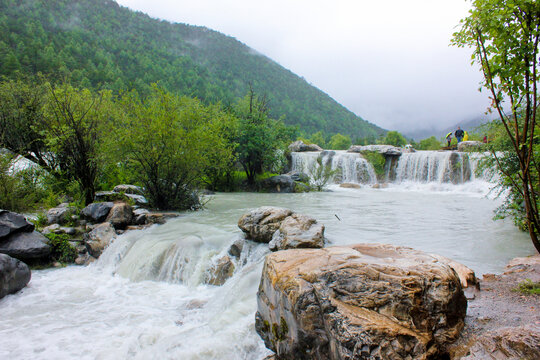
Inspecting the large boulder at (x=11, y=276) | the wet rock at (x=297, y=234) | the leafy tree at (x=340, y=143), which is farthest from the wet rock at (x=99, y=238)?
the leafy tree at (x=340, y=143)

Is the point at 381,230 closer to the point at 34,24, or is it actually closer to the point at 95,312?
the point at 95,312

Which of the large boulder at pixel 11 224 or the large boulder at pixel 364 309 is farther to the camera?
the large boulder at pixel 11 224

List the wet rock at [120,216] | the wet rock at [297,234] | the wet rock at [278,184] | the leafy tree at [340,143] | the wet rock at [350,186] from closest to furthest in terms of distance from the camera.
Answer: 1. the wet rock at [297,234]
2. the wet rock at [120,216]
3. the wet rock at [278,184]
4. the wet rock at [350,186]
5. the leafy tree at [340,143]

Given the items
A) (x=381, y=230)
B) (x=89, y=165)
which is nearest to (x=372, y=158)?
(x=381, y=230)

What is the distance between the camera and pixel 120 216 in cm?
901

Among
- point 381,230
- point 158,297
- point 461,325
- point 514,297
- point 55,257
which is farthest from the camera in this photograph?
point 381,230

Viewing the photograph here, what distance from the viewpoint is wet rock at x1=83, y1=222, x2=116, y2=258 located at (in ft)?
25.8

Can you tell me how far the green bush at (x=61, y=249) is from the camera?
301 inches

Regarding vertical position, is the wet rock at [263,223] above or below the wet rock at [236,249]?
above

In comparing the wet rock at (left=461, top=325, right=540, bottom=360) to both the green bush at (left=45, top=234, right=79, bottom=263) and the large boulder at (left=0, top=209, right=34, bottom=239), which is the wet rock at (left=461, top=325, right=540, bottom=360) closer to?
the green bush at (left=45, top=234, right=79, bottom=263)

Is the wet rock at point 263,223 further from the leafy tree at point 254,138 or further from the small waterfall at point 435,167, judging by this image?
the small waterfall at point 435,167

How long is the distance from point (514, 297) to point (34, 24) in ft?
313

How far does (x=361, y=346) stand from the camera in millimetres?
2541

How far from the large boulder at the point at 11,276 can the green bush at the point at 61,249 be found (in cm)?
143
